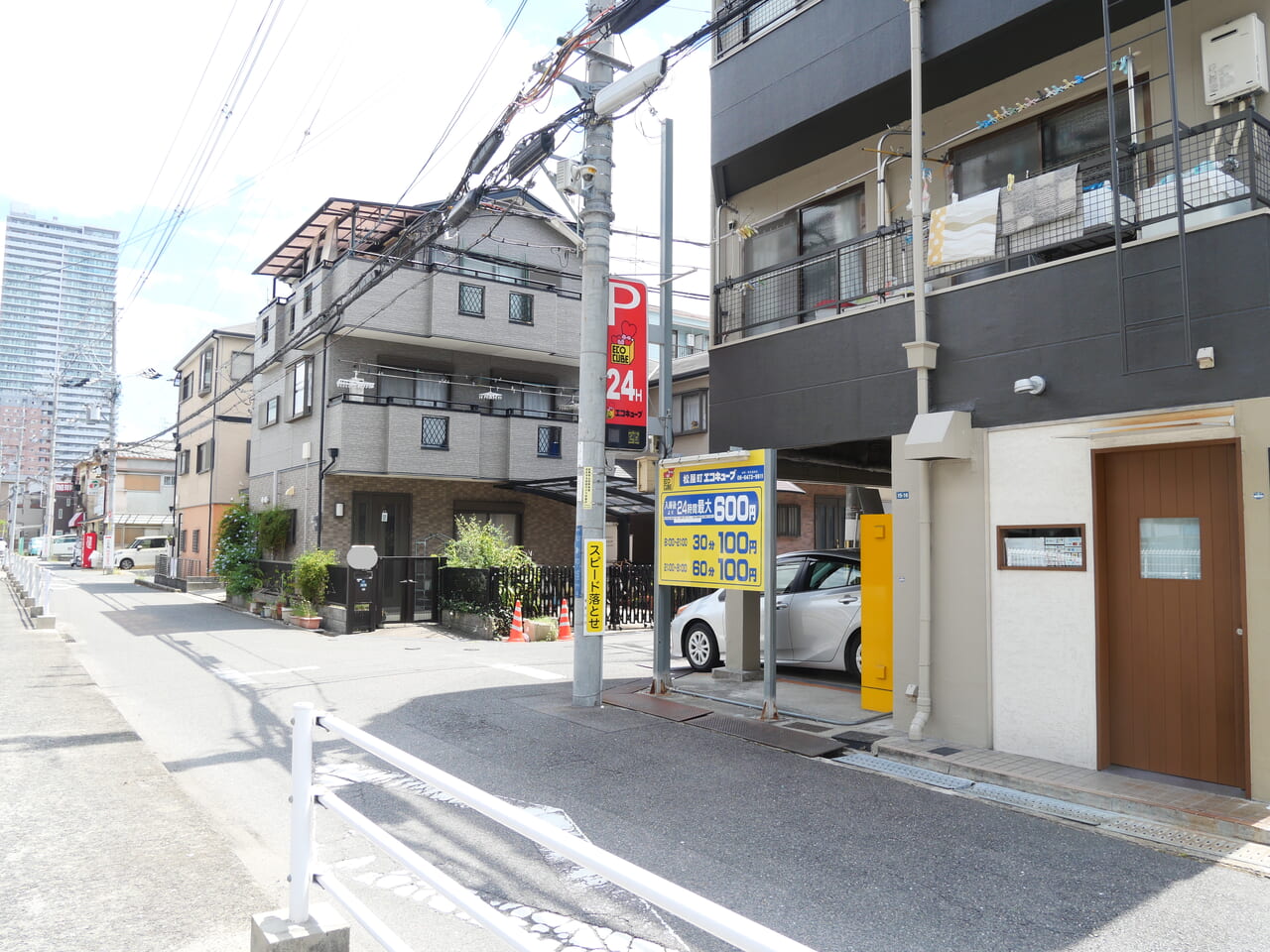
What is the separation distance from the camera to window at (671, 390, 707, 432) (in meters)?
23.4

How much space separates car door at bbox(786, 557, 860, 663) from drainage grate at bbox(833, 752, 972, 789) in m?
2.97

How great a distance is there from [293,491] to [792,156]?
57.2ft

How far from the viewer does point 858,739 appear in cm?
761

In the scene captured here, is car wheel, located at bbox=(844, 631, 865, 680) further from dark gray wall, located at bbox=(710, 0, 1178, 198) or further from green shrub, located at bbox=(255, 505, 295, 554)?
green shrub, located at bbox=(255, 505, 295, 554)

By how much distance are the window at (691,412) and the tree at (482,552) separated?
7643 mm

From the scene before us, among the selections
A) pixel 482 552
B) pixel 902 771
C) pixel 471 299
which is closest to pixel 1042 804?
pixel 902 771

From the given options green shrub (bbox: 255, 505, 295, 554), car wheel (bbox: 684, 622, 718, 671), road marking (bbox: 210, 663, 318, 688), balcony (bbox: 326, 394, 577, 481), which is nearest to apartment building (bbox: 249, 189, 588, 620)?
balcony (bbox: 326, 394, 577, 481)

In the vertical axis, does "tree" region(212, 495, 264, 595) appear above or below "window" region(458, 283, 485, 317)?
below

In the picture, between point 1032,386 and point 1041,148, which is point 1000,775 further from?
point 1041,148

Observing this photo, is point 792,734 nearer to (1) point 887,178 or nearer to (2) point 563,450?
(1) point 887,178

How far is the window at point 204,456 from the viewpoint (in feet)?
105

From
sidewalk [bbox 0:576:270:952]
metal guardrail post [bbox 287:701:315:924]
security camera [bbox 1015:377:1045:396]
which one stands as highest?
security camera [bbox 1015:377:1045:396]

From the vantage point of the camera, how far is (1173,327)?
6105mm

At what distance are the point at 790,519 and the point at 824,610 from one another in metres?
14.4
